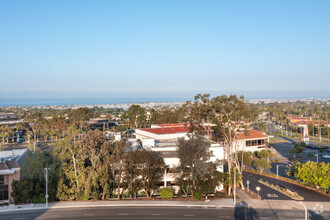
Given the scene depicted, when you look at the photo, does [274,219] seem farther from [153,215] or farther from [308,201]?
[153,215]

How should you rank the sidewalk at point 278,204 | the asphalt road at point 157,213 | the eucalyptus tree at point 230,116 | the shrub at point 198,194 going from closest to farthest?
the asphalt road at point 157,213, the sidewalk at point 278,204, the shrub at point 198,194, the eucalyptus tree at point 230,116

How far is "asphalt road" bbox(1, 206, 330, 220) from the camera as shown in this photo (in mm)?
25875

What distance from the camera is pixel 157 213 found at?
88.1ft

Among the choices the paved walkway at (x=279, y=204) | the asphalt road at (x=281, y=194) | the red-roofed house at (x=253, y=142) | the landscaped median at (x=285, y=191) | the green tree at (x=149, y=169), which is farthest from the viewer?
the red-roofed house at (x=253, y=142)

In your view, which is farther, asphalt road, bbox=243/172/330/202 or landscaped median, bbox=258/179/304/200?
landscaped median, bbox=258/179/304/200

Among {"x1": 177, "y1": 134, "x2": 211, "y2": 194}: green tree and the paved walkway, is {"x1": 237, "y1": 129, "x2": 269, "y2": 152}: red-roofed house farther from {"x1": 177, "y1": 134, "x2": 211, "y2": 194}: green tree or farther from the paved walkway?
{"x1": 177, "y1": 134, "x2": 211, "y2": 194}: green tree

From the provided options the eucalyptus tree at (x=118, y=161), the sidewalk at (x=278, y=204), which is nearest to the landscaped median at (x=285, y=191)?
the sidewalk at (x=278, y=204)

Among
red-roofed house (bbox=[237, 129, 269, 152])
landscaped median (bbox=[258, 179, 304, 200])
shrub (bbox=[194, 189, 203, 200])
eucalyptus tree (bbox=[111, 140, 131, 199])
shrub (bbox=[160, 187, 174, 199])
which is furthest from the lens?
red-roofed house (bbox=[237, 129, 269, 152])

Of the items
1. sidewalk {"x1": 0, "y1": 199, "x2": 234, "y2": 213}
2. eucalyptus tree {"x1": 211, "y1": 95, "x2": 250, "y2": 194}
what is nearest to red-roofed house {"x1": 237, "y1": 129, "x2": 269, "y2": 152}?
eucalyptus tree {"x1": 211, "y1": 95, "x2": 250, "y2": 194}

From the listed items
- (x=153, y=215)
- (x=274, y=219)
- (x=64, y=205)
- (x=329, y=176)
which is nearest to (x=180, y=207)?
(x=153, y=215)

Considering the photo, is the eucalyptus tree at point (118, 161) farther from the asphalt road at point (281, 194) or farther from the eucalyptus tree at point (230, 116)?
the asphalt road at point (281, 194)

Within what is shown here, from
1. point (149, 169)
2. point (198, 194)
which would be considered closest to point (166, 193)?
point (149, 169)

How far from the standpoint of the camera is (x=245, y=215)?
26.5 m

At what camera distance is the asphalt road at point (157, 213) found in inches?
1019
